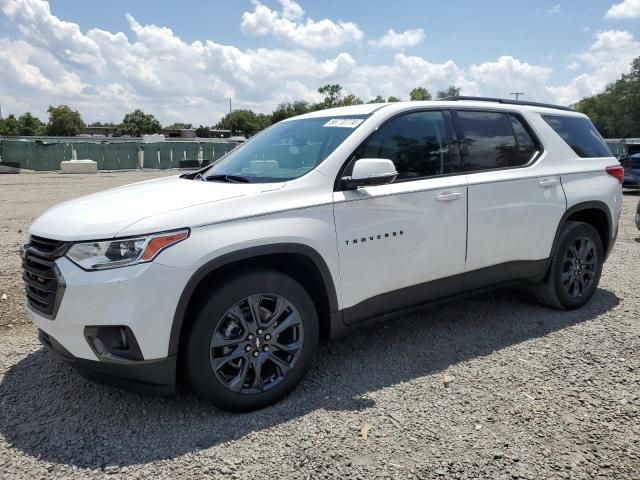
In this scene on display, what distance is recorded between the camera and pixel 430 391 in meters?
3.33

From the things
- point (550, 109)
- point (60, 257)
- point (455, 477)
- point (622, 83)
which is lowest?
point (455, 477)

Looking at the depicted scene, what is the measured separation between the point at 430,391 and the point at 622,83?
292 feet

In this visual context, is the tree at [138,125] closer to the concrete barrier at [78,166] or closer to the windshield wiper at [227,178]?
the concrete barrier at [78,166]

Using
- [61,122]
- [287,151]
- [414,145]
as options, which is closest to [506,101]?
[414,145]

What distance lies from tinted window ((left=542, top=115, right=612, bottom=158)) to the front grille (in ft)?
13.3

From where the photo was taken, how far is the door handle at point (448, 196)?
3706 millimetres

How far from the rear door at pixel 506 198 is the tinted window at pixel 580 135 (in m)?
0.39

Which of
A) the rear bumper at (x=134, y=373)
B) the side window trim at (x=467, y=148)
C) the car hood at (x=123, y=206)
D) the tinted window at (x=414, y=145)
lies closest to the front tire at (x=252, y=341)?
the rear bumper at (x=134, y=373)

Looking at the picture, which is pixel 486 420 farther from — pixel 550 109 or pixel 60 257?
pixel 550 109

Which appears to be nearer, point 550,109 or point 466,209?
point 466,209

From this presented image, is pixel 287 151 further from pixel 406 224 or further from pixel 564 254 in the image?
pixel 564 254

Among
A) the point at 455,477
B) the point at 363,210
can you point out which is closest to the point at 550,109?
the point at 363,210

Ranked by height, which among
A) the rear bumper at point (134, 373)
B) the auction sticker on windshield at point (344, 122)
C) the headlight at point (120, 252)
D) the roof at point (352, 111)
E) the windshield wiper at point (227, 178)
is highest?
the roof at point (352, 111)

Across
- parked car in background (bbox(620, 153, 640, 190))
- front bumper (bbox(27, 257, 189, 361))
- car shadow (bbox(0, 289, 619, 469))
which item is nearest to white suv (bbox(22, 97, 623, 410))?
front bumper (bbox(27, 257, 189, 361))
